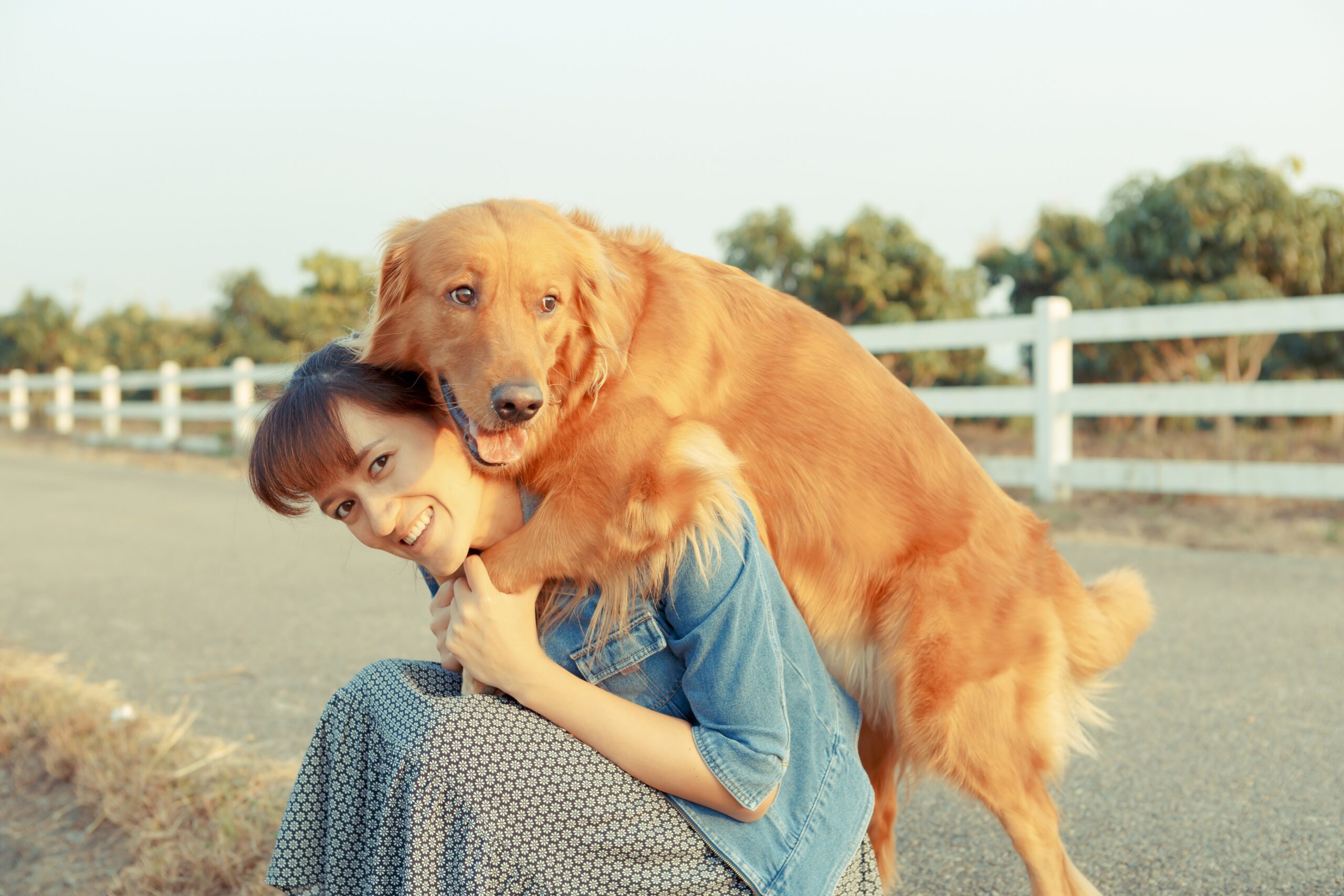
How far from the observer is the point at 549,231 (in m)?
2.03

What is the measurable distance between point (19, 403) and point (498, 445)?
73.7 feet

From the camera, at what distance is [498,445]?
1808 millimetres

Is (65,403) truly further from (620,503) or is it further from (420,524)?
(620,503)

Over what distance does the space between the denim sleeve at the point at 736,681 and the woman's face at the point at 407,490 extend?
0.46 meters

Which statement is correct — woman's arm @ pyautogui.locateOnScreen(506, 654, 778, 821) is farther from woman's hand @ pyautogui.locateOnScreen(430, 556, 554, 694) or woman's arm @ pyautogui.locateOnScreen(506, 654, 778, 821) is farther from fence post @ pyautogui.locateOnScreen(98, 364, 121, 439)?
fence post @ pyautogui.locateOnScreen(98, 364, 121, 439)

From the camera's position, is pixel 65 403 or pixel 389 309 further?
pixel 65 403

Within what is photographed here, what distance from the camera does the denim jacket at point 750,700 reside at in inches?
59.2

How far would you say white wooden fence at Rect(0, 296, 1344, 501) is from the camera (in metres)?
5.89

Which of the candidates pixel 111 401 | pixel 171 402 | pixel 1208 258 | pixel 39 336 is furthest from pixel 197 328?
pixel 1208 258

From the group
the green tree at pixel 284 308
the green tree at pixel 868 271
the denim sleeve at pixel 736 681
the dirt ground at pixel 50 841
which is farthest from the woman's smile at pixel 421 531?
the green tree at pixel 284 308

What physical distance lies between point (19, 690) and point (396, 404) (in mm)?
2321

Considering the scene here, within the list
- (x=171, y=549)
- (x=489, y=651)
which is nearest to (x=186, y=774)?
(x=489, y=651)

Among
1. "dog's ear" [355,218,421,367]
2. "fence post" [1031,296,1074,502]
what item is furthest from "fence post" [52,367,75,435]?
"dog's ear" [355,218,421,367]

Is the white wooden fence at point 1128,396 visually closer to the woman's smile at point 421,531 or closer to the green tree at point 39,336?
the woman's smile at point 421,531
